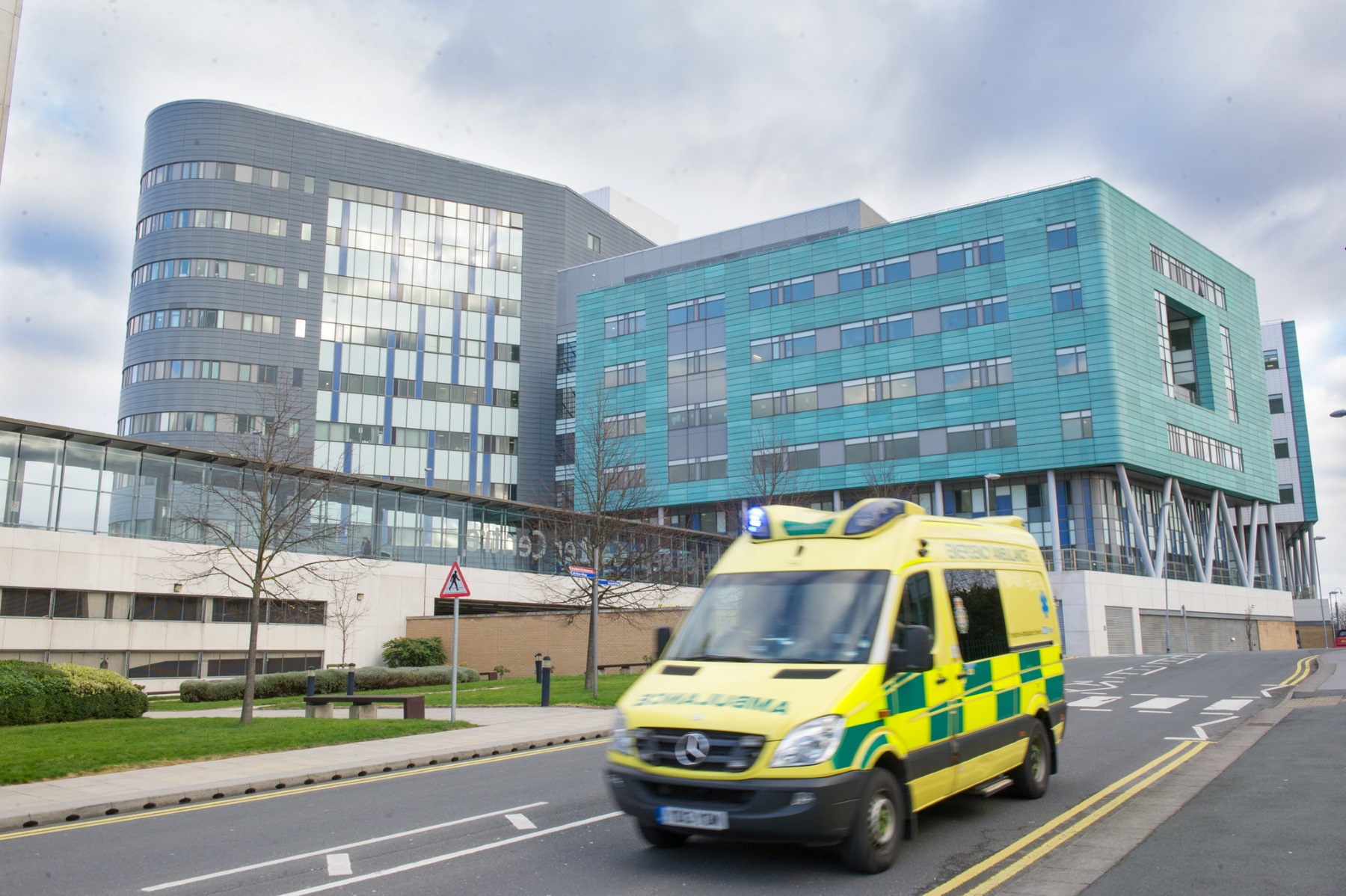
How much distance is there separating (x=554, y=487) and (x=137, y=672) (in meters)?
44.7

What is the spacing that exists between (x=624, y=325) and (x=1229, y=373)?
42753mm

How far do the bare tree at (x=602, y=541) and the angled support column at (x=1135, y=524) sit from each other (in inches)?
1093

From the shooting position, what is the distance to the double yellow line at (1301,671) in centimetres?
2202

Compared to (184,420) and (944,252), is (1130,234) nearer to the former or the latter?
(944,252)

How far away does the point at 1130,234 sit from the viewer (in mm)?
60438

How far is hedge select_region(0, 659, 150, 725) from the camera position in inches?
752

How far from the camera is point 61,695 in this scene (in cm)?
1998

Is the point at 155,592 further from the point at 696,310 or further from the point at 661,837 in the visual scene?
the point at 696,310

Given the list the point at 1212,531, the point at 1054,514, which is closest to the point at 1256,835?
the point at 1054,514

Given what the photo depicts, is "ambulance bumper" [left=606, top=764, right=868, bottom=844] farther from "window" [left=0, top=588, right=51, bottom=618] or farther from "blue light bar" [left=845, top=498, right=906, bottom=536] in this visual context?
"window" [left=0, top=588, right=51, bottom=618]

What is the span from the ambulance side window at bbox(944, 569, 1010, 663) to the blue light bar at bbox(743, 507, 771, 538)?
5.06ft

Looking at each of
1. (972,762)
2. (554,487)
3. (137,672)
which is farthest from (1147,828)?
(554,487)

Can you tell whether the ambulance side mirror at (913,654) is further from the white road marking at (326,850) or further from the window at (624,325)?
the window at (624,325)

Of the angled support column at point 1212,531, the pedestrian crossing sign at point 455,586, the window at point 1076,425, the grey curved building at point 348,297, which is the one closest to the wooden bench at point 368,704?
the pedestrian crossing sign at point 455,586
